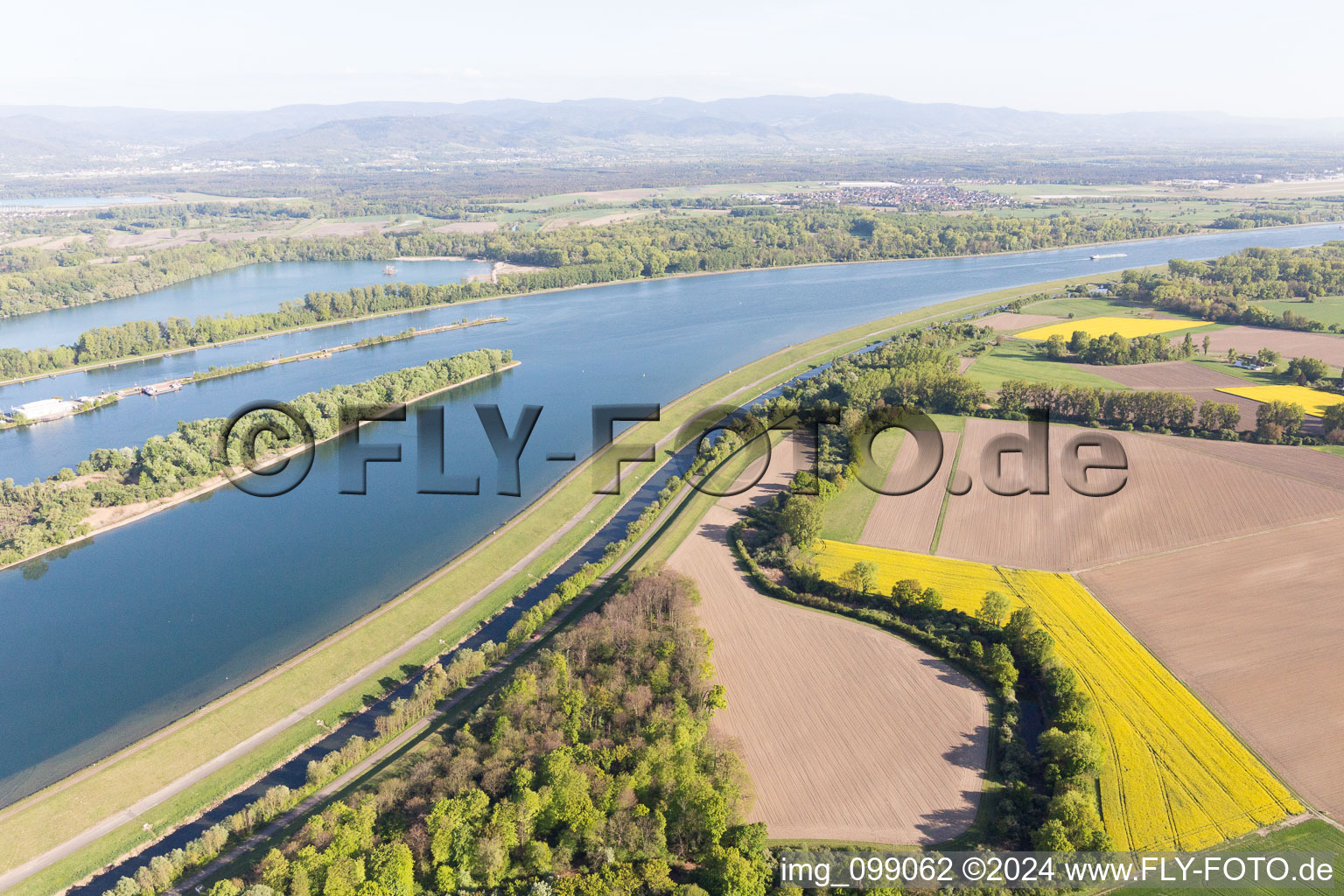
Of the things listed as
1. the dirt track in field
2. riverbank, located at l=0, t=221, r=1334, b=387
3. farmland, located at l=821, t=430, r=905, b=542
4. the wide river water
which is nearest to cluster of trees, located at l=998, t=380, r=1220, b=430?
farmland, located at l=821, t=430, r=905, b=542

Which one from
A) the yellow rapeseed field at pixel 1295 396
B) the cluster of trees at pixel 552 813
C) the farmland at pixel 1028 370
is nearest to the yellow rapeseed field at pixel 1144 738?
the cluster of trees at pixel 552 813

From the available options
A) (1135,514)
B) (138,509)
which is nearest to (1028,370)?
(1135,514)

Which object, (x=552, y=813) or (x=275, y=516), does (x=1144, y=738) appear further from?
(x=275, y=516)

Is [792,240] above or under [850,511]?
above

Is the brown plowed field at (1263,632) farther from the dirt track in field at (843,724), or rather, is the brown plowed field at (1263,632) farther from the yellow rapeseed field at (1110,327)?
the yellow rapeseed field at (1110,327)

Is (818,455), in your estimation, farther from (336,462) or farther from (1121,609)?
(336,462)

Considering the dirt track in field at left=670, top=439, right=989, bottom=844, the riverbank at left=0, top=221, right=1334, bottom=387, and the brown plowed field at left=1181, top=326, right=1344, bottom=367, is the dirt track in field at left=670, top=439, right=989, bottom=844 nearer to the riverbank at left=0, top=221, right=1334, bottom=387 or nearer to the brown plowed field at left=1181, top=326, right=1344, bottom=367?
the brown plowed field at left=1181, top=326, right=1344, bottom=367
